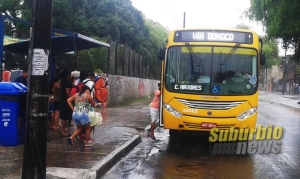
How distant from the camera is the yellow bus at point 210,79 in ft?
29.6

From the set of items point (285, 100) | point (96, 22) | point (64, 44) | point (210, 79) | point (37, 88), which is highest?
point (96, 22)

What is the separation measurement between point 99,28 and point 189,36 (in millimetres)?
17082

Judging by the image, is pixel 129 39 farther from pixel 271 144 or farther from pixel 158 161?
pixel 158 161

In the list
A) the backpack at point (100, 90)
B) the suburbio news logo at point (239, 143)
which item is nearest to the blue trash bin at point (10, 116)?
the suburbio news logo at point (239, 143)

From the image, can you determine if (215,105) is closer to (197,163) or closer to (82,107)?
(197,163)

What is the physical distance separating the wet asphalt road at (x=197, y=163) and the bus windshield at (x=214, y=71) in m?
1.54

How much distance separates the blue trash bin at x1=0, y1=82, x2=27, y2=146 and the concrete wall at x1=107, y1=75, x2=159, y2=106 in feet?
45.8

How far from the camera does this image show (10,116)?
508 cm

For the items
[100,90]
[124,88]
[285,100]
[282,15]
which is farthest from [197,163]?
[285,100]

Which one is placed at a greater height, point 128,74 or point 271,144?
point 128,74

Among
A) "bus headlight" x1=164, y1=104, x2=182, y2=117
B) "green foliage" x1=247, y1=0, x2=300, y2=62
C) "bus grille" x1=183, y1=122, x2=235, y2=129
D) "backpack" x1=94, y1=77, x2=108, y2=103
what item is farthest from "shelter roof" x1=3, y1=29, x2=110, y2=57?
"green foliage" x1=247, y1=0, x2=300, y2=62

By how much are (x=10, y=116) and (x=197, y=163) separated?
13.6 ft

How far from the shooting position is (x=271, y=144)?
1041 centimetres

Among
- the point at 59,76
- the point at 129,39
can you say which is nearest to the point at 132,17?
the point at 129,39
